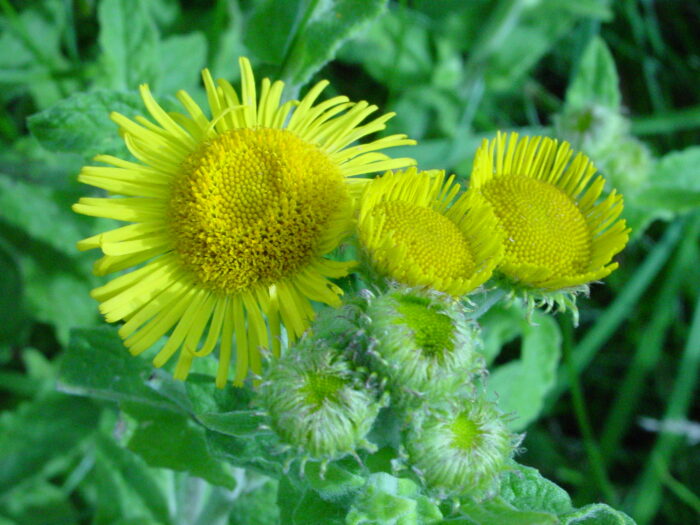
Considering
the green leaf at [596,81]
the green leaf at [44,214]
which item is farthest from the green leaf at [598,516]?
the green leaf at [44,214]

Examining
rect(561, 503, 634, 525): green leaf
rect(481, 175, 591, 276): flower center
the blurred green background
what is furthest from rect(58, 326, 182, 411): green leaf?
rect(561, 503, 634, 525): green leaf

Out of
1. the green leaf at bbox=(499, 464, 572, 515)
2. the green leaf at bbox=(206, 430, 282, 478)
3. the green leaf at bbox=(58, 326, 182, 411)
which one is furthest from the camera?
the green leaf at bbox=(58, 326, 182, 411)

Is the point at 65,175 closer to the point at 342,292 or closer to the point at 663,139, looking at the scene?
the point at 342,292

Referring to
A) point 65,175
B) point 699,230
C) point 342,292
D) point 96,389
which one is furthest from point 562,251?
point 65,175

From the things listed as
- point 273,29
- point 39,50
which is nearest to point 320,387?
point 273,29

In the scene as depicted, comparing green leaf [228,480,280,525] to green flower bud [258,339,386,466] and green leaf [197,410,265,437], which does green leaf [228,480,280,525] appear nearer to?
green leaf [197,410,265,437]

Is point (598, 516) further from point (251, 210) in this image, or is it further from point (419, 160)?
point (419, 160)

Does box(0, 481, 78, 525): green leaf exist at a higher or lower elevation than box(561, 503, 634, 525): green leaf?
lower
